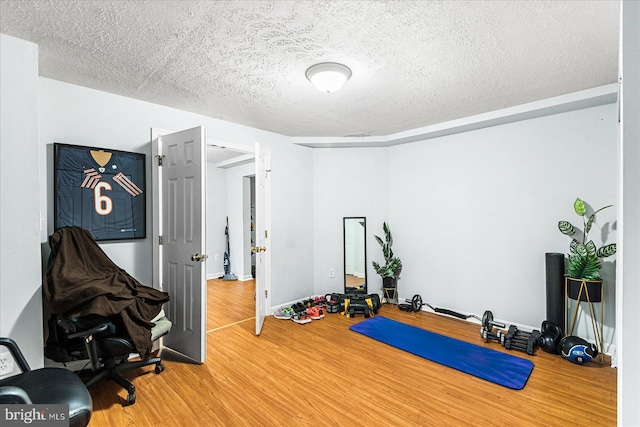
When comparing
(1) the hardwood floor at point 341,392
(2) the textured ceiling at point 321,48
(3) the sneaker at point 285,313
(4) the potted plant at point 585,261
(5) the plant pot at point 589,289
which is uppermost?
(2) the textured ceiling at point 321,48

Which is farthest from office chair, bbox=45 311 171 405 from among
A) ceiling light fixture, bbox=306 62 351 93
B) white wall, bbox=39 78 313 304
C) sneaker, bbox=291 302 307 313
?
ceiling light fixture, bbox=306 62 351 93

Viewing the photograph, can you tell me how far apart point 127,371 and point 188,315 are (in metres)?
0.63

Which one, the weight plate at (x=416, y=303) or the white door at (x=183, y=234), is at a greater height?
the white door at (x=183, y=234)

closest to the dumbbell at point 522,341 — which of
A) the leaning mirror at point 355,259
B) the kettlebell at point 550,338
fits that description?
the kettlebell at point 550,338

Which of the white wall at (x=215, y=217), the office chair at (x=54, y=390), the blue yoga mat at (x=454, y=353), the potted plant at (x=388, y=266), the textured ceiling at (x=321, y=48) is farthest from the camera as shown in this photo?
the white wall at (x=215, y=217)

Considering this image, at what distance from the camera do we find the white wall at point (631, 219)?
2.52 feet

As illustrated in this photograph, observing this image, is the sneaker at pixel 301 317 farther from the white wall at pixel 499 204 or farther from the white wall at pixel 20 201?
the white wall at pixel 20 201

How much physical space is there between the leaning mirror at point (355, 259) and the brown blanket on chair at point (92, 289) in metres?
2.75

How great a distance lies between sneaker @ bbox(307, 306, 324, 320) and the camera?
397cm

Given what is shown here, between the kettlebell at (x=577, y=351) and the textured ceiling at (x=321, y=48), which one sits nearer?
the textured ceiling at (x=321, y=48)

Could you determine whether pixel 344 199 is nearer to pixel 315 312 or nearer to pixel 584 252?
pixel 315 312

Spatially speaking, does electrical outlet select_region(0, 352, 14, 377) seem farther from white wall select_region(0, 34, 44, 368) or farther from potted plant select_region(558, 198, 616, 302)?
potted plant select_region(558, 198, 616, 302)

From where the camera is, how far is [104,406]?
6.99 feet

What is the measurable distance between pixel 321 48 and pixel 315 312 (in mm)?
3121
